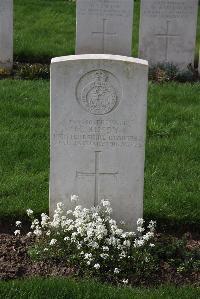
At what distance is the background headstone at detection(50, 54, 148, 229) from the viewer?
5.23m

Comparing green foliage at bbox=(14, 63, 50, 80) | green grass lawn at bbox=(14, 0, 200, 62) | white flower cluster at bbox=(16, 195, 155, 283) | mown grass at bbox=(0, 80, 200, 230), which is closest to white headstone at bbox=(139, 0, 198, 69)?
green grass lawn at bbox=(14, 0, 200, 62)

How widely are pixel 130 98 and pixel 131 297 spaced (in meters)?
1.49

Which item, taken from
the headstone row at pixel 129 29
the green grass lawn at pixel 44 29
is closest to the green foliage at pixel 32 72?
the headstone row at pixel 129 29

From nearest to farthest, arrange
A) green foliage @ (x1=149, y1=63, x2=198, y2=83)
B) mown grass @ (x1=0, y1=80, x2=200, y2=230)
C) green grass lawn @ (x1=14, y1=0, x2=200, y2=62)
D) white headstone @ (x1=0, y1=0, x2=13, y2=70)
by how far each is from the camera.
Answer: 1. mown grass @ (x1=0, y1=80, x2=200, y2=230)
2. green foliage @ (x1=149, y1=63, x2=198, y2=83)
3. white headstone @ (x1=0, y1=0, x2=13, y2=70)
4. green grass lawn @ (x1=14, y1=0, x2=200, y2=62)

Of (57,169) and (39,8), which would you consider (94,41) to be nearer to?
(39,8)

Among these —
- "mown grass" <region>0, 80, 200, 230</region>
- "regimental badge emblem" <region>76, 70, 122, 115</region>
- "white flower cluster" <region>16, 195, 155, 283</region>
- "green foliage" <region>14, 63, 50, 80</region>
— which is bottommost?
"white flower cluster" <region>16, 195, 155, 283</region>

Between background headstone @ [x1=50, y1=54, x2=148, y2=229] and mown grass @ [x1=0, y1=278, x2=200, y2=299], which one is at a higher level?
background headstone @ [x1=50, y1=54, x2=148, y2=229]

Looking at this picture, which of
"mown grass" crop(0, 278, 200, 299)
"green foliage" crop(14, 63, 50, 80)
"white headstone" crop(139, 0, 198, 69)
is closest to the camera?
"mown grass" crop(0, 278, 200, 299)

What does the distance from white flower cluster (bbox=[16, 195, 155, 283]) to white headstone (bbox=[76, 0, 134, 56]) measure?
219 inches

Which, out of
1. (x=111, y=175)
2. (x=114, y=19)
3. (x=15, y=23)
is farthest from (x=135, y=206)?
(x=15, y=23)

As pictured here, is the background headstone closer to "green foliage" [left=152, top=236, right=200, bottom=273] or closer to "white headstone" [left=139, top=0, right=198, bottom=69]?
"green foliage" [left=152, top=236, right=200, bottom=273]

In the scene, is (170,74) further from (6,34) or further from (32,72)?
(6,34)

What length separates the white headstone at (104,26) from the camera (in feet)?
34.4

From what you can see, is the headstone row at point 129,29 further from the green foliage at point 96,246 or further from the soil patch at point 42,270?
the soil patch at point 42,270
